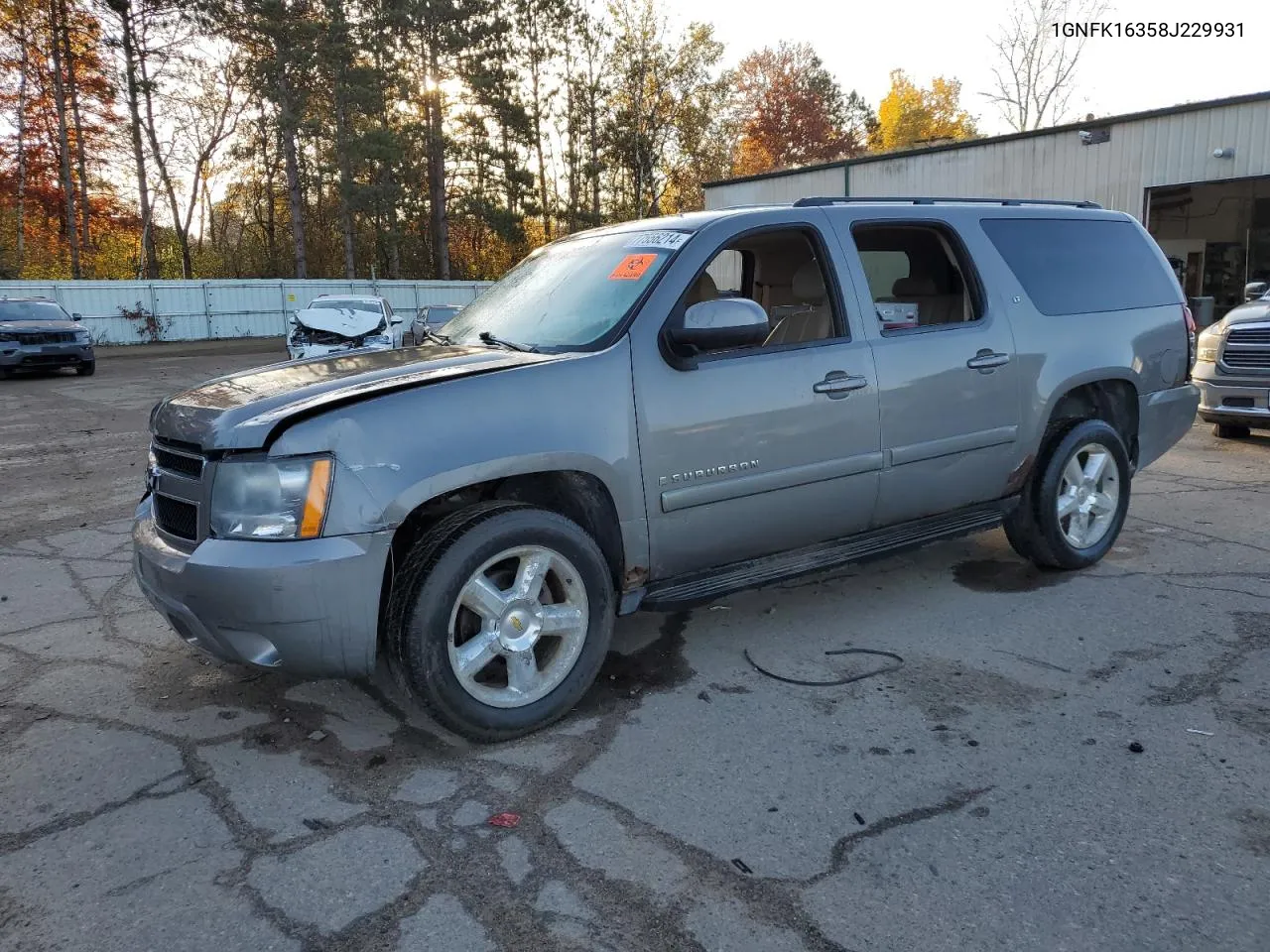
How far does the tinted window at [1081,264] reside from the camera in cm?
470

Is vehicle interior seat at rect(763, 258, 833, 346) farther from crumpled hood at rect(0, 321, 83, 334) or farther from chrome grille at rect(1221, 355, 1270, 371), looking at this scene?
crumpled hood at rect(0, 321, 83, 334)

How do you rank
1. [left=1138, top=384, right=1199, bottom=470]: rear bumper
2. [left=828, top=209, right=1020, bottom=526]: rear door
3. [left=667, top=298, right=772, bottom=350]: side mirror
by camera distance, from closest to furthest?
[left=667, top=298, right=772, bottom=350]: side mirror, [left=828, top=209, right=1020, bottom=526]: rear door, [left=1138, top=384, right=1199, bottom=470]: rear bumper

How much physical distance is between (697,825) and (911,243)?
328 centimetres

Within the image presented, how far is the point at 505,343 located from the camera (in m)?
3.86

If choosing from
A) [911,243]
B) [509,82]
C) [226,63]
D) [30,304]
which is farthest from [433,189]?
[911,243]

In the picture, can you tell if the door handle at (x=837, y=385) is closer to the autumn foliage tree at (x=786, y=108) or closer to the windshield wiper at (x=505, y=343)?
the windshield wiper at (x=505, y=343)

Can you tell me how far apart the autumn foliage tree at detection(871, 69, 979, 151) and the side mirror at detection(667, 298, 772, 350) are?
213 feet

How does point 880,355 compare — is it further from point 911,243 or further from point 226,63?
point 226,63

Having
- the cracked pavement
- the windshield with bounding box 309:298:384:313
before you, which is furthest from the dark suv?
the cracked pavement

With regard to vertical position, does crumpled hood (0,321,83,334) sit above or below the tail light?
above

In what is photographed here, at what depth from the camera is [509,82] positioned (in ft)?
126

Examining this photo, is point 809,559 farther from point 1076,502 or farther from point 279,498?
point 279,498

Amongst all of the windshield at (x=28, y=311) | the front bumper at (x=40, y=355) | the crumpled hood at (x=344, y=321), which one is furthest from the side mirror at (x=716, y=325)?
the windshield at (x=28, y=311)

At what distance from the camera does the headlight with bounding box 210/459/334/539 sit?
9.45 ft
